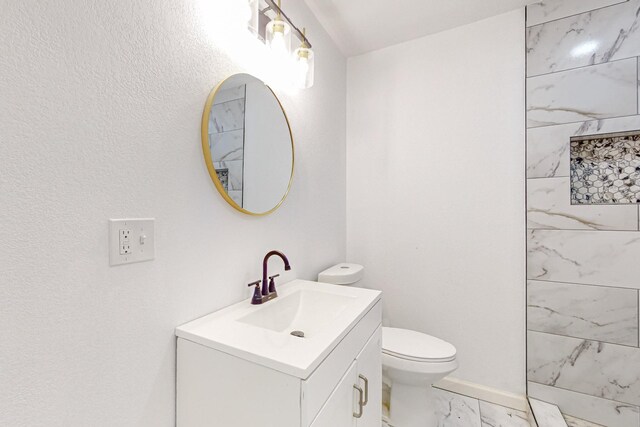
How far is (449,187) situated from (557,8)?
117cm

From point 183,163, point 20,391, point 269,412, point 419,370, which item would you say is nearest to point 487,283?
point 419,370

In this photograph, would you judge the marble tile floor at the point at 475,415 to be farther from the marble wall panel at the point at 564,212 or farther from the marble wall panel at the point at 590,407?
the marble wall panel at the point at 564,212

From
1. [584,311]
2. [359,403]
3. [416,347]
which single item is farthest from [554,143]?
[359,403]

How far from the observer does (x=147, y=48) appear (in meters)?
0.77

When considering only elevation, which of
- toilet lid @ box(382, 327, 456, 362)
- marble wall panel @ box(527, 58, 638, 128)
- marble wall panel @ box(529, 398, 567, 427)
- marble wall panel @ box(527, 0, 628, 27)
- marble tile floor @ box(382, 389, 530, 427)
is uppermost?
marble wall panel @ box(527, 0, 628, 27)

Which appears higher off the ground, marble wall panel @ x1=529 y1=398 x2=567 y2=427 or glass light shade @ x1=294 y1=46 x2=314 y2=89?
glass light shade @ x1=294 y1=46 x2=314 y2=89

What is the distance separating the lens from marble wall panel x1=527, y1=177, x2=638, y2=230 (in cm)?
140

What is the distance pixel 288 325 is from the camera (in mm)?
1146

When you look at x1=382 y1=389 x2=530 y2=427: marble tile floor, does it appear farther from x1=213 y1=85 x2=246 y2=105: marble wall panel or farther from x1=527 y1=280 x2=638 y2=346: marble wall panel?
x1=213 y1=85 x2=246 y2=105: marble wall panel

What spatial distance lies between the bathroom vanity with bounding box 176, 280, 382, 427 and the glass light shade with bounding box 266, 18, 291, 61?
3.64 ft

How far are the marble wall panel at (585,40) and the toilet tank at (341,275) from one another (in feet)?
5.34

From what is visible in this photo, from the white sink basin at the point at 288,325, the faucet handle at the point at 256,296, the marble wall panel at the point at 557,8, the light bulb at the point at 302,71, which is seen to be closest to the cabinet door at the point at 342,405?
the white sink basin at the point at 288,325

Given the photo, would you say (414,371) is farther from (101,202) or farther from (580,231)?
(101,202)

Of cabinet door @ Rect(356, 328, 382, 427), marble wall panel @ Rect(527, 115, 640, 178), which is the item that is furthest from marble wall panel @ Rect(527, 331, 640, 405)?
cabinet door @ Rect(356, 328, 382, 427)
